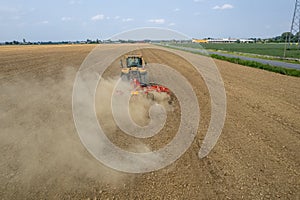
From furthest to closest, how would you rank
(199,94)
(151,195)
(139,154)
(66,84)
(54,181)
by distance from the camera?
(66,84)
(199,94)
(139,154)
(54,181)
(151,195)

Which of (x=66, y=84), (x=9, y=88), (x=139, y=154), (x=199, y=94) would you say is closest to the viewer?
(x=139, y=154)

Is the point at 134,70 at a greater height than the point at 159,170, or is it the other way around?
the point at 134,70

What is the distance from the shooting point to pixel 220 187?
4652mm

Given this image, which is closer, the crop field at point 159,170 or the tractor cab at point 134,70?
the crop field at point 159,170

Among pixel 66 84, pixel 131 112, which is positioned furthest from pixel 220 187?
pixel 66 84

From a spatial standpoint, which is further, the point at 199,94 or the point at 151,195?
the point at 199,94

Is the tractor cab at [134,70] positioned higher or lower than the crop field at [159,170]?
higher

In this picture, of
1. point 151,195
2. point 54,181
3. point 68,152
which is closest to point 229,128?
point 151,195

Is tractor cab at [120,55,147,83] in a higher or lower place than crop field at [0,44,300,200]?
higher

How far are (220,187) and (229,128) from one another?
3233 millimetres

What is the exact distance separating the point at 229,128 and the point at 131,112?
130 inches

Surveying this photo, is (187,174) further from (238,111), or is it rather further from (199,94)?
(199,94)

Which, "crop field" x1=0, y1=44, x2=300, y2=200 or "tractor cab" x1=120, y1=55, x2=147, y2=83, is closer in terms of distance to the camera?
"crop field" x1=0, y1=44, x2=300, y2=200

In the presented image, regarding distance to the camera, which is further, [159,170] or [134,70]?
[134,70]
